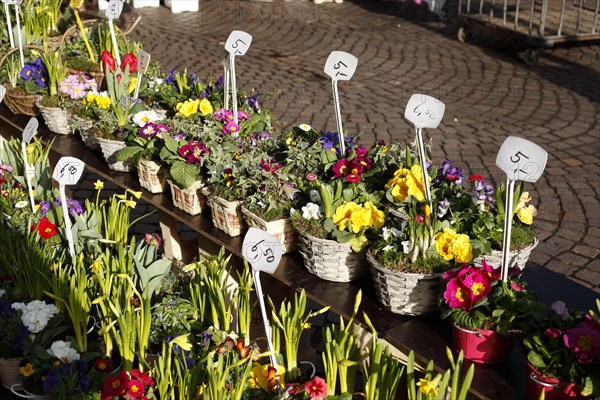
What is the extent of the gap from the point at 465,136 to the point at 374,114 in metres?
0.87

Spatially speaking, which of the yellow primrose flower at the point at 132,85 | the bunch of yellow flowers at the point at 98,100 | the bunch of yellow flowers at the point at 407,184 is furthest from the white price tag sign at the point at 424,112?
the yellow primrose flower at the point at 132,85

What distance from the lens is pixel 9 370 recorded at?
2594mm

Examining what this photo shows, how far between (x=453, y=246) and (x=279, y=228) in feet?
2.18

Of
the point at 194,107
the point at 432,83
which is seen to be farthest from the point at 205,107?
the point at 432,83

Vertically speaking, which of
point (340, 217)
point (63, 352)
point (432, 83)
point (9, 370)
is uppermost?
point (340, 217)

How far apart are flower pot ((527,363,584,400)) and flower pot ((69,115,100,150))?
2.39 meters

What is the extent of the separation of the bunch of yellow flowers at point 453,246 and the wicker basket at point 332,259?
0.93 ft

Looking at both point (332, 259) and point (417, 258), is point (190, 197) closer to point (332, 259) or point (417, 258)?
point (332, 259)

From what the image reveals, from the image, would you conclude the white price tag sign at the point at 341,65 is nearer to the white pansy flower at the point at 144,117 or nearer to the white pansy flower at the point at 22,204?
the white pansy flower at the point at 144,117

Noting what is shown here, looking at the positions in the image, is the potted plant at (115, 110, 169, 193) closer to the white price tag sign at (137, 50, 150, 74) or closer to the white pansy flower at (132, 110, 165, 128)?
the white pansy flower at (132, 110, 165, 128)

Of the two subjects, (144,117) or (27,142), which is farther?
(144,117)

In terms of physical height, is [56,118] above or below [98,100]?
below

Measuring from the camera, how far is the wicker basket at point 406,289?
238 cm

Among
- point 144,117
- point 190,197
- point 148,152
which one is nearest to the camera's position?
point 190,197
